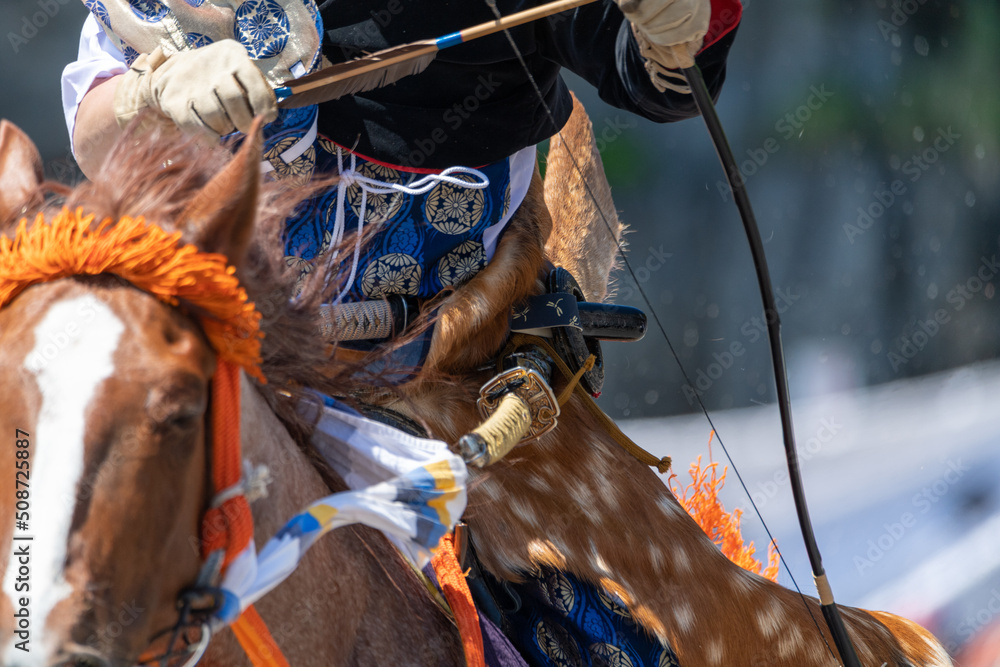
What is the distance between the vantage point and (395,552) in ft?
3.78

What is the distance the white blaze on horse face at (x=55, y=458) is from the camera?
2.36 ft

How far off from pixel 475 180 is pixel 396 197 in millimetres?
133

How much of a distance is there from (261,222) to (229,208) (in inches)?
6.0

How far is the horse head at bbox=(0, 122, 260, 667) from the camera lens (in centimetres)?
72

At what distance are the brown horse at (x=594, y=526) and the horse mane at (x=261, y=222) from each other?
274mm

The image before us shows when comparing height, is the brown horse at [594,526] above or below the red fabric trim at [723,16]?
below

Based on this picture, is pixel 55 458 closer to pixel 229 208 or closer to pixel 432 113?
pixel 229 208

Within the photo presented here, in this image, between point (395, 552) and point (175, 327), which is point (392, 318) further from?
point (175, 327)

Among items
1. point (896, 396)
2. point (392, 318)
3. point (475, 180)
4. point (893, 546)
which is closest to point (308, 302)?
point (392, 318)

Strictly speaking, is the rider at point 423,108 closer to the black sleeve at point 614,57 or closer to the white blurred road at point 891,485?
the black sleeve at point 614,57

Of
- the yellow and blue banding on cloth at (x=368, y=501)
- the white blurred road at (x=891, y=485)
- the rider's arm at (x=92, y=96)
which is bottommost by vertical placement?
the white blurred road at (x=891, y=485)

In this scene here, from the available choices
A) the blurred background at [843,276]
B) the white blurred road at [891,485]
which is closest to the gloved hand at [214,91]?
the blurred background at [843,276]

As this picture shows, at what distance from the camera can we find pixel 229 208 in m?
0.83

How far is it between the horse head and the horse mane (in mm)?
63
